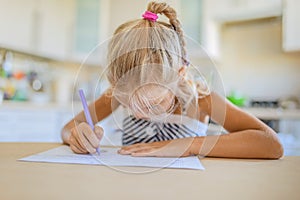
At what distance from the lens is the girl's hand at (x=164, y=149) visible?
2.21 ft

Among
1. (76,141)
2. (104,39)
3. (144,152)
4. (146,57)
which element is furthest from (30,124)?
(146,57)

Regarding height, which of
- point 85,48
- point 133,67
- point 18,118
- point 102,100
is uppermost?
point 85,48

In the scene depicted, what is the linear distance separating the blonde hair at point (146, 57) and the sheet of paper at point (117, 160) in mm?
126

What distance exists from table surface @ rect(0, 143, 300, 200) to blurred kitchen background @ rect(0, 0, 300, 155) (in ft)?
5.22

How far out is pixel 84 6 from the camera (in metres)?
2.87

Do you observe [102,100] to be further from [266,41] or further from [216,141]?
[266,41]

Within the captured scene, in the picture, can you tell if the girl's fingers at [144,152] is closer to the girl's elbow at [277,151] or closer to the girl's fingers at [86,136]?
the girl's fingers at [86,136]

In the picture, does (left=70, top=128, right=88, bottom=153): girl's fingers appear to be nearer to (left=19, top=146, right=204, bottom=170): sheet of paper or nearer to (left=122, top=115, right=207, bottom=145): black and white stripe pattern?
(left=19, top=146, right=204, bottom=170): sheet of paper

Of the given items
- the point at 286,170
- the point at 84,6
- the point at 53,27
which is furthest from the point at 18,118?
the point at 286,170

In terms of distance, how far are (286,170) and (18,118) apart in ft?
6.26

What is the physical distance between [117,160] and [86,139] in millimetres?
124

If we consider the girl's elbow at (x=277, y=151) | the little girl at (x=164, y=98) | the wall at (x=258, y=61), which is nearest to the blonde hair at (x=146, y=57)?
the little girl at (x=164, y=98)

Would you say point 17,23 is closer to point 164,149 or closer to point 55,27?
point 55,27

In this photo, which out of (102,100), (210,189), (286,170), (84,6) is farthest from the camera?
(84,6)
